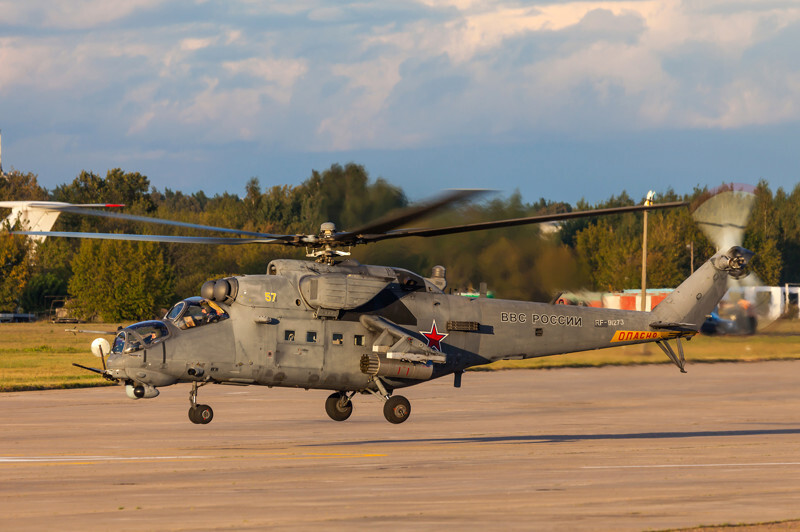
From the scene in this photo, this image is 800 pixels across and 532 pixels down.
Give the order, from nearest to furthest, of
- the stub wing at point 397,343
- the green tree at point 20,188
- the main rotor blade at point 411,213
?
the main rotor blade at point 411,213 → the stub wing at point 397,343 → the green tree at point 20,188

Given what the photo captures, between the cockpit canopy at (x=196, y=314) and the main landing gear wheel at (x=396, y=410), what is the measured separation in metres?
3.91

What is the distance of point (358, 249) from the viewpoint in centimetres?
3700

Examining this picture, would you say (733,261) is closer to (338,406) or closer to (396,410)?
(396,410)

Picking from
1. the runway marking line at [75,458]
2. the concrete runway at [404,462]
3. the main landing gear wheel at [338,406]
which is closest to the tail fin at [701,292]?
the concrete runway at [404,462]

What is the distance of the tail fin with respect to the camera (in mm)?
24594

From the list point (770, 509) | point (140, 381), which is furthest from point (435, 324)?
point (770, 509)

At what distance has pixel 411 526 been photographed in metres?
12.2

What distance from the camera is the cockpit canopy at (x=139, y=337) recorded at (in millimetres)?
19844

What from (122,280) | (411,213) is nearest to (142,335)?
(411,213)

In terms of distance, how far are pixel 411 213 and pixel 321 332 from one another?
454cm

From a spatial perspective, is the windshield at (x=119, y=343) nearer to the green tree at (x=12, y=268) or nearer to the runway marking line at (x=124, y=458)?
the runway marking line at (x=124, y=458)

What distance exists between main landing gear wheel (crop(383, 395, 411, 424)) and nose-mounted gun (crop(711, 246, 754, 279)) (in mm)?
9099

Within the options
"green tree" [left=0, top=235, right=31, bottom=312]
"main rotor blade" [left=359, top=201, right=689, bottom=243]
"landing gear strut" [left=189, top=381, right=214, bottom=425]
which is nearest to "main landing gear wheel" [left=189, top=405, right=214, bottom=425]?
"landing gear strut" [left=189, top=381, right=214, bottom=425]

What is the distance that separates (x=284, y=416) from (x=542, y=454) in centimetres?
1016
